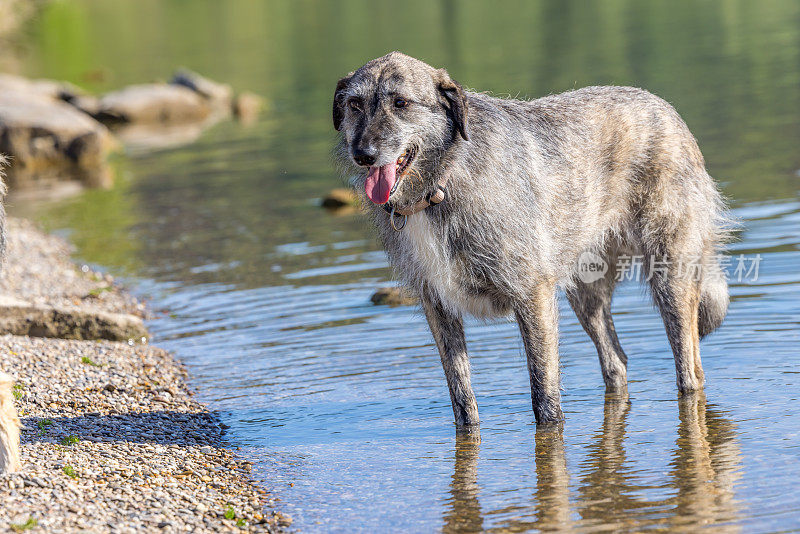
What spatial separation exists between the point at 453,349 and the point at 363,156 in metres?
1.99

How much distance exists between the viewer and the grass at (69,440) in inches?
326

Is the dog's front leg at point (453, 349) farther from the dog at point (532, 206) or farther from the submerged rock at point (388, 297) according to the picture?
the submerged rock at point (388, 297)

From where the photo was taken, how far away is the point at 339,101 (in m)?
8.24

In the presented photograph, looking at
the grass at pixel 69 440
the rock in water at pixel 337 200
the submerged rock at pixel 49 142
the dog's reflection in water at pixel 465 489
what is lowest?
the submerged rock at pixel 49 142

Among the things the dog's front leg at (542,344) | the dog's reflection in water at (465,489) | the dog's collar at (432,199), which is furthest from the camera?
the dog's front leg at (542,344)

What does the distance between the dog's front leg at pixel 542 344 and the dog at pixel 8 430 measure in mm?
3721

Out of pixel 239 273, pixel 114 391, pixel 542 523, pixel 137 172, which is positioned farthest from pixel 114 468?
pixel 137 172

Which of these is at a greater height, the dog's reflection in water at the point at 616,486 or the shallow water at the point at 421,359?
the dog's reflection in water at the point at 616,486

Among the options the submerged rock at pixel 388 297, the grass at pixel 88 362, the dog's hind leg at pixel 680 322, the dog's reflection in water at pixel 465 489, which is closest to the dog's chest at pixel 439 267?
the dog's reflection in water at pixel 465 489

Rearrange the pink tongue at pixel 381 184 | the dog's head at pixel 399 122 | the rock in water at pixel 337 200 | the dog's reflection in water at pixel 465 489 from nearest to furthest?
the dog's reflection in water at pixel 465 489, the dog's head at pixel 399 122, the pink tongue at pixel 381 184, the rock in water at pixel 337 200

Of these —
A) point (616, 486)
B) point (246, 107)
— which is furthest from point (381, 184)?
point (246, 107)

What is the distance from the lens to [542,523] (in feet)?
23.0

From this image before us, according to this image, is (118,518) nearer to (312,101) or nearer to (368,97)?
(368,97)

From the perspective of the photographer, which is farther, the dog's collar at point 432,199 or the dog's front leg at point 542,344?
the dog's front leg at point 542,344
